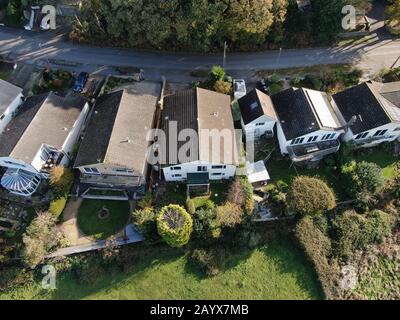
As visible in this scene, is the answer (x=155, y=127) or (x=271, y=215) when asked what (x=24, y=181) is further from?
(x=271, y=215)

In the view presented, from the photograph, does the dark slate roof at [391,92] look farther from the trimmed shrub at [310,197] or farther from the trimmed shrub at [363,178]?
the trimmed shrub at [310,197]

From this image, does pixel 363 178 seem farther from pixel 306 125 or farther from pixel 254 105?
pixel 254 105

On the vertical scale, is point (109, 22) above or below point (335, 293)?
above

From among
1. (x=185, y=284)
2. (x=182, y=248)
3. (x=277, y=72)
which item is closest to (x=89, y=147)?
(x=182, y=248)

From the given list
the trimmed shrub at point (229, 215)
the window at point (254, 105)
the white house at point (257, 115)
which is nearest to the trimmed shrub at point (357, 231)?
the trimmed shrub at point (229, 215)

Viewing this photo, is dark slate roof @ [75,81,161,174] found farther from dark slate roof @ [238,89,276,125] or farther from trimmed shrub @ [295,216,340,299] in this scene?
trimmed shrub @ [295,216,340,299]
